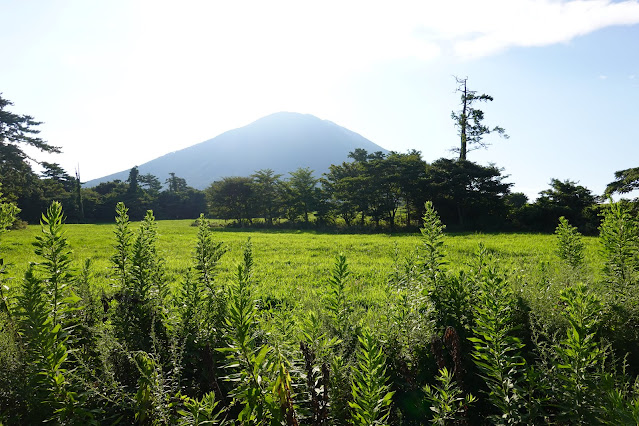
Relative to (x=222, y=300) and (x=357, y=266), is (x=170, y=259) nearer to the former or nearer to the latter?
(x=357, y=266)

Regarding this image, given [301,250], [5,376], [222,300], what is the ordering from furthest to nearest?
1. [301,250]
2. [222,300]
3. [5,376]

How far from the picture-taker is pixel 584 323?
275 centimetres

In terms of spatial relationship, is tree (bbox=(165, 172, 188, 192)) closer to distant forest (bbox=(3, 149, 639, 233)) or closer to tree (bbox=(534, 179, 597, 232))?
distant forest (bbox=(3, 149, 639, 233))

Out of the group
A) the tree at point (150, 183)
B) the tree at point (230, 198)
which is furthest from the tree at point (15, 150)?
the tree at point (150, 183)

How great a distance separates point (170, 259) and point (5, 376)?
12.3 m

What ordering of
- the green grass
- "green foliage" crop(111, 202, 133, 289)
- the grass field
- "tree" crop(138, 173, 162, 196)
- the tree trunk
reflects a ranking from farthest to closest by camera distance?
"tree" crop(138, 173, 162, 196) → the tree trunk → the grass field → the green grass → "green foliage" crop(111, 202, 133, 289)

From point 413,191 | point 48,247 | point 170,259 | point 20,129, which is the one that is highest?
point 20,129

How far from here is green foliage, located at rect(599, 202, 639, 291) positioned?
401cm

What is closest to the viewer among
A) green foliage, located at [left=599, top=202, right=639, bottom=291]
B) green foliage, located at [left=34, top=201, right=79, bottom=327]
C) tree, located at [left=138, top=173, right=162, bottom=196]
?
green foliage, located at [left=34, top=201, right=79, bottom=327]

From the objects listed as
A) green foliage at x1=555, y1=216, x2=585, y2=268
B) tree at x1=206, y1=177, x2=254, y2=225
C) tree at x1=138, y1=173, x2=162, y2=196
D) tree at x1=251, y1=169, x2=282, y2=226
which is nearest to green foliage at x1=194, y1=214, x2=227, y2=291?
green foliage at x1=555, y1=216, x2=585, y2=268

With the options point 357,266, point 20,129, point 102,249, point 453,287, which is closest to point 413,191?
point 357,266

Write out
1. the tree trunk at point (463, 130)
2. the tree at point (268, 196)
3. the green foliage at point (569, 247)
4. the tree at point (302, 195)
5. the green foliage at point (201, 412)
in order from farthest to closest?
the tree at point (268, 196) → the tree at point (302, 195) → the tree trunk at point (463, 130) → the green foliage at point (569, 247) → the green foliage at point (201, 412)

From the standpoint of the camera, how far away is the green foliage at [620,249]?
13.2ft

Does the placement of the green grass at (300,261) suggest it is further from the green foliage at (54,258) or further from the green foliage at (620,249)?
the green foliage at (54,258)
